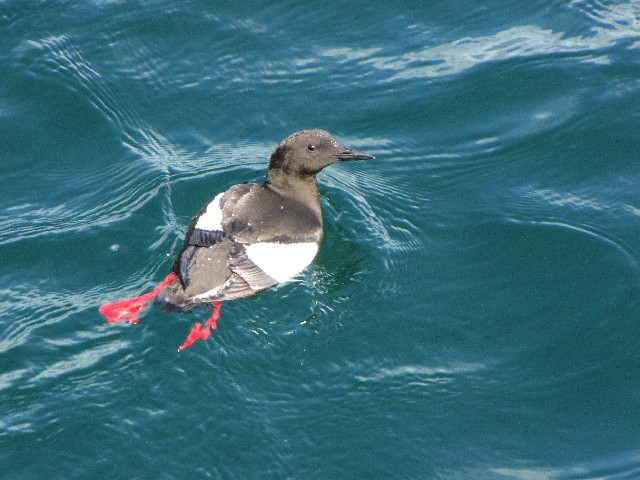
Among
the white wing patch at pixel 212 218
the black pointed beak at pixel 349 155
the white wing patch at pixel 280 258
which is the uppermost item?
the black pointed beak at pixel 349 155

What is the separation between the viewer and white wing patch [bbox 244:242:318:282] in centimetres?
684

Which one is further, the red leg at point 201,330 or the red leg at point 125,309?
the red leg at point 125,309

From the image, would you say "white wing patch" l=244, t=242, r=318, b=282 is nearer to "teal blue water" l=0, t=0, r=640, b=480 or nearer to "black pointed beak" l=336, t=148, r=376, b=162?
"teal blue water" l=0, t=0, r=640, b=480

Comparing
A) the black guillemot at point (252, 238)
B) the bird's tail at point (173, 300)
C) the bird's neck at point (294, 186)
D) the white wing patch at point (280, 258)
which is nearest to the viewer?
the bird's tail at point (173, 300)

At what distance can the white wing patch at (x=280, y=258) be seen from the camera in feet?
22.4

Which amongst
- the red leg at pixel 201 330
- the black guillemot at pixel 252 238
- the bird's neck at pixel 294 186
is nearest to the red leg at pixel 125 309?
the black guillemot at pixel 252 238

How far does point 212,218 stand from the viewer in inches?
278

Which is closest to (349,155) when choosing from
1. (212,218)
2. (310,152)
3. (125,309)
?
(310,152)

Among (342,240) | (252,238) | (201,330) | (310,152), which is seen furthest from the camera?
(342,240)

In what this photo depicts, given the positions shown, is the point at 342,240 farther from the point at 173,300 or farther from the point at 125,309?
the point at 125,309

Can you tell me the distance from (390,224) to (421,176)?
77cm

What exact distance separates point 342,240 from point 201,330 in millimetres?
1674

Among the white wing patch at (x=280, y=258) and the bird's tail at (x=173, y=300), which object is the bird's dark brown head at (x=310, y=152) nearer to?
the white wing patch at (x=280, y=258)

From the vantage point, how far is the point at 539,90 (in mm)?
8938
